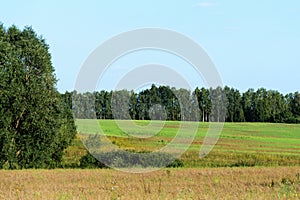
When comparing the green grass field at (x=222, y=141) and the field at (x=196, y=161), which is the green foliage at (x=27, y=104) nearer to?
the field at (x=196, y=161)

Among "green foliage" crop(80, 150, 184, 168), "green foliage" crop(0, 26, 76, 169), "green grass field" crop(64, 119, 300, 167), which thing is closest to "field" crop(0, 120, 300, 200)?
→ "green grass field" crop(64, 119, 300, 167)

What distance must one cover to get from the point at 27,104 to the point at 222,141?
36487mm

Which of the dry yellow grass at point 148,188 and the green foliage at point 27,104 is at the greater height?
the green foliage at point 27,104

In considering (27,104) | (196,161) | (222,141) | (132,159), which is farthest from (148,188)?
(222,141)

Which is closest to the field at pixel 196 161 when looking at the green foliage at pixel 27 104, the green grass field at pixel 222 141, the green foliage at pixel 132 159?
the green grass field at pixel 222 141

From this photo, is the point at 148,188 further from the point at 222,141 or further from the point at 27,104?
the point at 222,141

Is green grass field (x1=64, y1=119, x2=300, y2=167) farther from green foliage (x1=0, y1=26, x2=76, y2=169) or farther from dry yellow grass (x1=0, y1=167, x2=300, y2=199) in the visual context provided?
dry yellow grass (x1=0, y1=167, x2=300, y2=199)

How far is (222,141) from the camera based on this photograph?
66188 millimetres

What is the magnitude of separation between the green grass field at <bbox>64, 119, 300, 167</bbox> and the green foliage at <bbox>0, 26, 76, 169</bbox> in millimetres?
3016

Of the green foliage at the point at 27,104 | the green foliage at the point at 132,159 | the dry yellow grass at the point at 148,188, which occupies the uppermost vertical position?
the green foliage at the point at 27,104

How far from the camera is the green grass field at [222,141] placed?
39344 mm

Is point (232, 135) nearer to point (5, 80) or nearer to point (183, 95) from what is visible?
point (183, 95)

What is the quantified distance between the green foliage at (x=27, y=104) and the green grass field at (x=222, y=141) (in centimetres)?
302

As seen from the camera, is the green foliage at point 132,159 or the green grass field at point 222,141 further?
the green grass field at point 222,141
